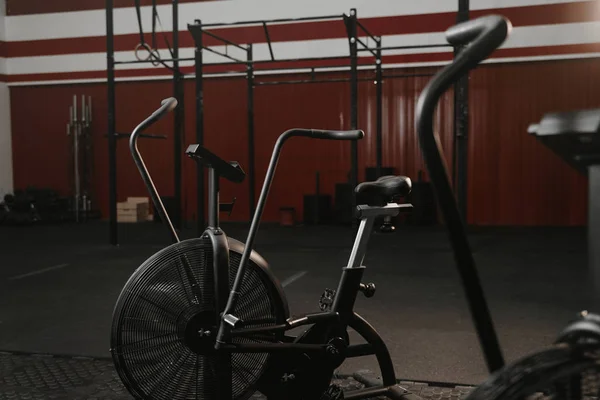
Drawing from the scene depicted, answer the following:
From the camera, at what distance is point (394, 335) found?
3.20 metres

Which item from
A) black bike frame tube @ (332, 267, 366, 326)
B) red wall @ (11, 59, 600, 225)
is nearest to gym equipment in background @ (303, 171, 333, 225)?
red wall @ (11, 59, 600, 225)

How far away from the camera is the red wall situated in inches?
325

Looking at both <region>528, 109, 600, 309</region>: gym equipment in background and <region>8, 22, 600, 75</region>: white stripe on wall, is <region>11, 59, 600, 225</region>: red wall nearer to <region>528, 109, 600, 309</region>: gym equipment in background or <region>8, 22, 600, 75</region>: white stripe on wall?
<region>8, 22, 600, 75</region>: white stripe on wall

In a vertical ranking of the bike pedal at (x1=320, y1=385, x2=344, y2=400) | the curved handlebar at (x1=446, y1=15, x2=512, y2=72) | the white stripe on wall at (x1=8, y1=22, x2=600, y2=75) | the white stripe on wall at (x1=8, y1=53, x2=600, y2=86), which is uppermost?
the white stripe on wall at (x1=8, y1=22, x2=600, y2=75)

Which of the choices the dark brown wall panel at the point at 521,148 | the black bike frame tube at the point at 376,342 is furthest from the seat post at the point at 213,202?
the dark brown wall panel at the point at 521,148

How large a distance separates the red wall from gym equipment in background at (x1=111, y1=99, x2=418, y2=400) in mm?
6767

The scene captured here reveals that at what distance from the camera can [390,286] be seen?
4.47 m

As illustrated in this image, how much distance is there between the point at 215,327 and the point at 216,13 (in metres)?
8.20

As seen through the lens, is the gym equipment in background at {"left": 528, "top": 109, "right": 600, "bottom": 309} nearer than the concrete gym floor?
Yes

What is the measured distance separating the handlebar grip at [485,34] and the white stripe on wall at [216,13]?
7.96 metres

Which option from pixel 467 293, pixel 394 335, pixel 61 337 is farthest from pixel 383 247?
pixel 467 293

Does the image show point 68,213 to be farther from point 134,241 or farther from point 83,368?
point 83,368

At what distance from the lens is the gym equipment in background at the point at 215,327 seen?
2.05 metres

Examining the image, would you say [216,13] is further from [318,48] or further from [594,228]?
[594,228]
